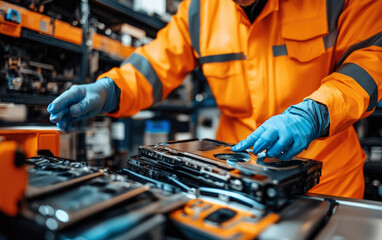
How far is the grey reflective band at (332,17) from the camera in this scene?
920 mm

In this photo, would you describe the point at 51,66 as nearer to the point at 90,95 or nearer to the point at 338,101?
the point at 90,95

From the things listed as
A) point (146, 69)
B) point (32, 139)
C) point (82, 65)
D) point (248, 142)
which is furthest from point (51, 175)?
point (82, 65)

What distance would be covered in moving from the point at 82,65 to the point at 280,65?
134cm

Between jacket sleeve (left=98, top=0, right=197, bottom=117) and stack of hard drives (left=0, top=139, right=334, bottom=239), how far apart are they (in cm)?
56

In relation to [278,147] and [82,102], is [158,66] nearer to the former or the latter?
[82,102]

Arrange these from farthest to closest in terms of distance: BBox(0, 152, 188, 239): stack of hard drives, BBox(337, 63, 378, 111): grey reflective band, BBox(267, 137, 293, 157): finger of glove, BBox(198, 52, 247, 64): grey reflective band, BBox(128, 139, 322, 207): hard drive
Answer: BBox(198, 52, 247, 64): grey reflective band
BBox(337, 63, 378, 111): grey reflective band
BBox(267, 137, 293, 157): finger of glove
BBox(128, 139, 322, 207): hard drive
BBox(0, 152, 188, 239): stack of hard drives

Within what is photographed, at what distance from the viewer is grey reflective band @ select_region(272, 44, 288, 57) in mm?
995

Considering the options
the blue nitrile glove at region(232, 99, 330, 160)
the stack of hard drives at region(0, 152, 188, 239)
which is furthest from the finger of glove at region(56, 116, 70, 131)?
the blue nitrile glove at region(232, 99, 330, 160)

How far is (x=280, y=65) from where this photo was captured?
100cm

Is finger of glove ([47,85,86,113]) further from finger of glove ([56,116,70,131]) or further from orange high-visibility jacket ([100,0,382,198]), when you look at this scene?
orange high-visibility jacket ([100,0,382,198])

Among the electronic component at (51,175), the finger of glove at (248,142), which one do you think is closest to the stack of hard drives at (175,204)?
the electronic component at (51,175)

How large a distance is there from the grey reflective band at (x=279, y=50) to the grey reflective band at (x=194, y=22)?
0.36 m

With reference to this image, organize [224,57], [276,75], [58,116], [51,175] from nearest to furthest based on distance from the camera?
[51,175]
[58,116]
[276,75]
[224,57]

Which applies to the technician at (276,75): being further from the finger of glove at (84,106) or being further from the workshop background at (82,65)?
the workshop background at (82,65)
